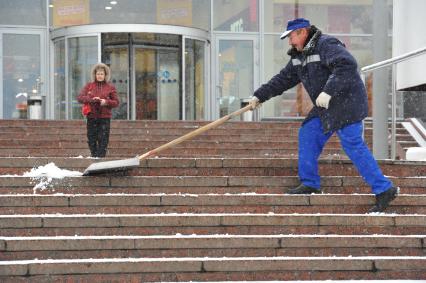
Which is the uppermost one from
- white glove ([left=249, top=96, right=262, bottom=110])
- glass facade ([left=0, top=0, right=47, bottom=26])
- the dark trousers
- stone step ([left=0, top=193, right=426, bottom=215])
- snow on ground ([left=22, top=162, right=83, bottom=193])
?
glass facade ([left=0, top=0, right=47, bottom=26])

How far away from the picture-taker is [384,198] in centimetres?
687

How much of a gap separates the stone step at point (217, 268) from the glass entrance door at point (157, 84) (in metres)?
Answer: 13.8

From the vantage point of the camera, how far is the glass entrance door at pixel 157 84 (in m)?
19.8

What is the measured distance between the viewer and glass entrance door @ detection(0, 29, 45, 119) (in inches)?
784

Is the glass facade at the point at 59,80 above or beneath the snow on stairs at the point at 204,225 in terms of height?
above

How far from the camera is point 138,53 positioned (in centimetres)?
Answer: 1972

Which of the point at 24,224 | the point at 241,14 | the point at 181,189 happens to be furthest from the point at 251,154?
the point at 241,14

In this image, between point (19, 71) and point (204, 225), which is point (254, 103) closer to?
point (204, 225)

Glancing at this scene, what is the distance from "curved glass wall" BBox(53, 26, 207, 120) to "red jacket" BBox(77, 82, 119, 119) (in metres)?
10.1

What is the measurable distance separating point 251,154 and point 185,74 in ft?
28.1

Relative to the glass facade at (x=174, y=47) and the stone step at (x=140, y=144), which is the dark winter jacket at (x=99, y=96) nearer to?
the stone step at (x=140, y=144)

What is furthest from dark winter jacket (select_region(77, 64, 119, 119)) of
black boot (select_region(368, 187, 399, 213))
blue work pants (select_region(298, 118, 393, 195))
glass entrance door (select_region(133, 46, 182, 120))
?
glass entrance door (select_region(133, 46, 182, 120))

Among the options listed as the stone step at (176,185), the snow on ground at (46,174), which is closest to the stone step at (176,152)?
the snow on ground at (46,174)

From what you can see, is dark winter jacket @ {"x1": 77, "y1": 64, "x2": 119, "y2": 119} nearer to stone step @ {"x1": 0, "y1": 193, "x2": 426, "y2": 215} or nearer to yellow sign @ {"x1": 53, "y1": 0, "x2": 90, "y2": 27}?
stone step @ {"x1": 0, "y1": 193, "x2": 426, "y2": 215}
